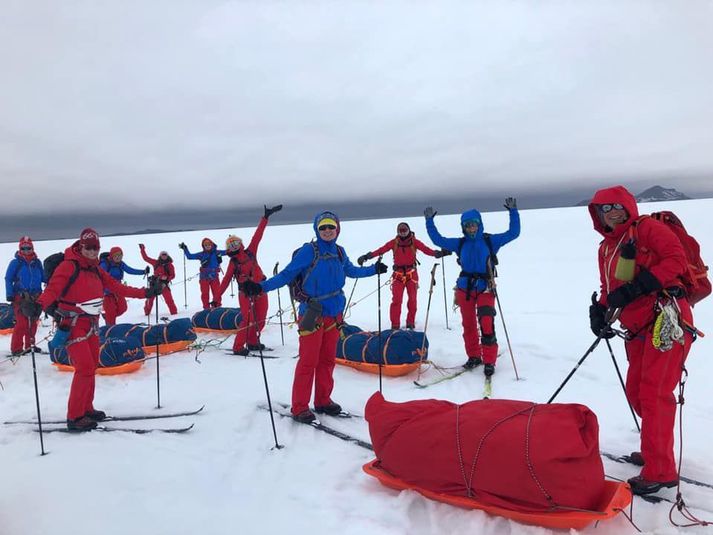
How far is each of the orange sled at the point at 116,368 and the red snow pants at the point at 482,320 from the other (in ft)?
15.8

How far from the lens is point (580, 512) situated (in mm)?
2479

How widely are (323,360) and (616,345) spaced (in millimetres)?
4769

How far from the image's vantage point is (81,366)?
439 centimetres

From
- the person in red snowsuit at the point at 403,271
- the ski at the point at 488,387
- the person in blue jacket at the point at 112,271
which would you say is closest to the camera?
the ski at the point at 488,387

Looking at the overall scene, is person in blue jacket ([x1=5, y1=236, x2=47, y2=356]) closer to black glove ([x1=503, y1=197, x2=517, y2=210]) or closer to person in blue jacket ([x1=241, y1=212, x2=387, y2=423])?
person in blue jacket ([x1=241, y1=212, x2=387, y2=423])

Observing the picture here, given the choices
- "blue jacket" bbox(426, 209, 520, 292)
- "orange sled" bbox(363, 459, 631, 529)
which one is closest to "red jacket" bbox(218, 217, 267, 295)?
"blue jacket" bbox(426, 209, 520, 292)

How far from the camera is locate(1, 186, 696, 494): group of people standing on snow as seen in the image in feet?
9.73

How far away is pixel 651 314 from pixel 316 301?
276 cm

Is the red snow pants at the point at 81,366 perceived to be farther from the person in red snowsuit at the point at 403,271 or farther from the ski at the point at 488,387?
the person in red snowsuit at the point at 403,271

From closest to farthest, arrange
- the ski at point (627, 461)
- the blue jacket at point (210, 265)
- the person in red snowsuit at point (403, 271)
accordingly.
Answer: the ski at point (627, 461)
the person in red snowsuit at point (403, 271)
the blue jacket at point (210, 265)

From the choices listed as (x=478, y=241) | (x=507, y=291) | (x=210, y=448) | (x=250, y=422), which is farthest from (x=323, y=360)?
(x=507, y=291)

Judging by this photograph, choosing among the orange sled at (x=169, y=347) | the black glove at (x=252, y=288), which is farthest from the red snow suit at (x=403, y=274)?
the black glove at (x=252, y=288)

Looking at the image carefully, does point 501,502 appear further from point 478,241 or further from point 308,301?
point 478,241

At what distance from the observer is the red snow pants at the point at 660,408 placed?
2951 mm
